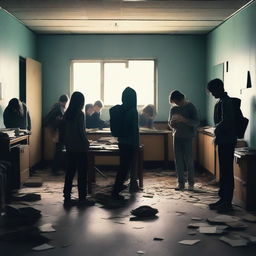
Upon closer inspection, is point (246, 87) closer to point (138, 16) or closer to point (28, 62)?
point (138, 16)

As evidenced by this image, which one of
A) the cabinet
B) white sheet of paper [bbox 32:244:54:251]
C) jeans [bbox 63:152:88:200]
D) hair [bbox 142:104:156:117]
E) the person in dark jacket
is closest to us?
white sheet of paper [bbox 32:244:54:251]

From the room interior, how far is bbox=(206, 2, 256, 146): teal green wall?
0.05 ft

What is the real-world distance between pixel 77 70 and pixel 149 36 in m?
1.71

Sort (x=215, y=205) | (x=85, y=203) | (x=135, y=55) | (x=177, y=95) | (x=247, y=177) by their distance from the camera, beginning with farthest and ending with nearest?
(x=135, y=55) → (x=177, y=95) → (x=85, y=203) → (x=215, y=205) → (x=247, y=177)

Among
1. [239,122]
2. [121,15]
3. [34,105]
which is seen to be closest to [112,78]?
[34,105]

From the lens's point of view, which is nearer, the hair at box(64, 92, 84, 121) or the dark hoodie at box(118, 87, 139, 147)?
the hair at box(64, 92, 84, 121)

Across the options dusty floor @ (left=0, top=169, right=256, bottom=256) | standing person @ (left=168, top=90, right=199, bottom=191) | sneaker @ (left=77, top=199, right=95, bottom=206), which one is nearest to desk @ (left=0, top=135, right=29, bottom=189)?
dusty floor @ (left=0, top=169, right=256, bottom=256)

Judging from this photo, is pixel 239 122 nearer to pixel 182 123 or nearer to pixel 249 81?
pixel 182 123

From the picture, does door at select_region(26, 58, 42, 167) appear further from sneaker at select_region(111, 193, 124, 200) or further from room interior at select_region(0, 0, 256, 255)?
sneaker at select_region(111, 193, 124, 200)

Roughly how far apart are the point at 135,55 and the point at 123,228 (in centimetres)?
600

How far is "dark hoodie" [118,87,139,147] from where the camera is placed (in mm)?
6059

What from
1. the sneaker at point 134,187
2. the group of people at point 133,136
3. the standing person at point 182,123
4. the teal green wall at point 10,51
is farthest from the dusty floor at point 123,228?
the teal green wall at point 10,51

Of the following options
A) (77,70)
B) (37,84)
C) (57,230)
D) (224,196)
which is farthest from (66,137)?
(77,70)

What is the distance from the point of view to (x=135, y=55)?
33.6 feet
